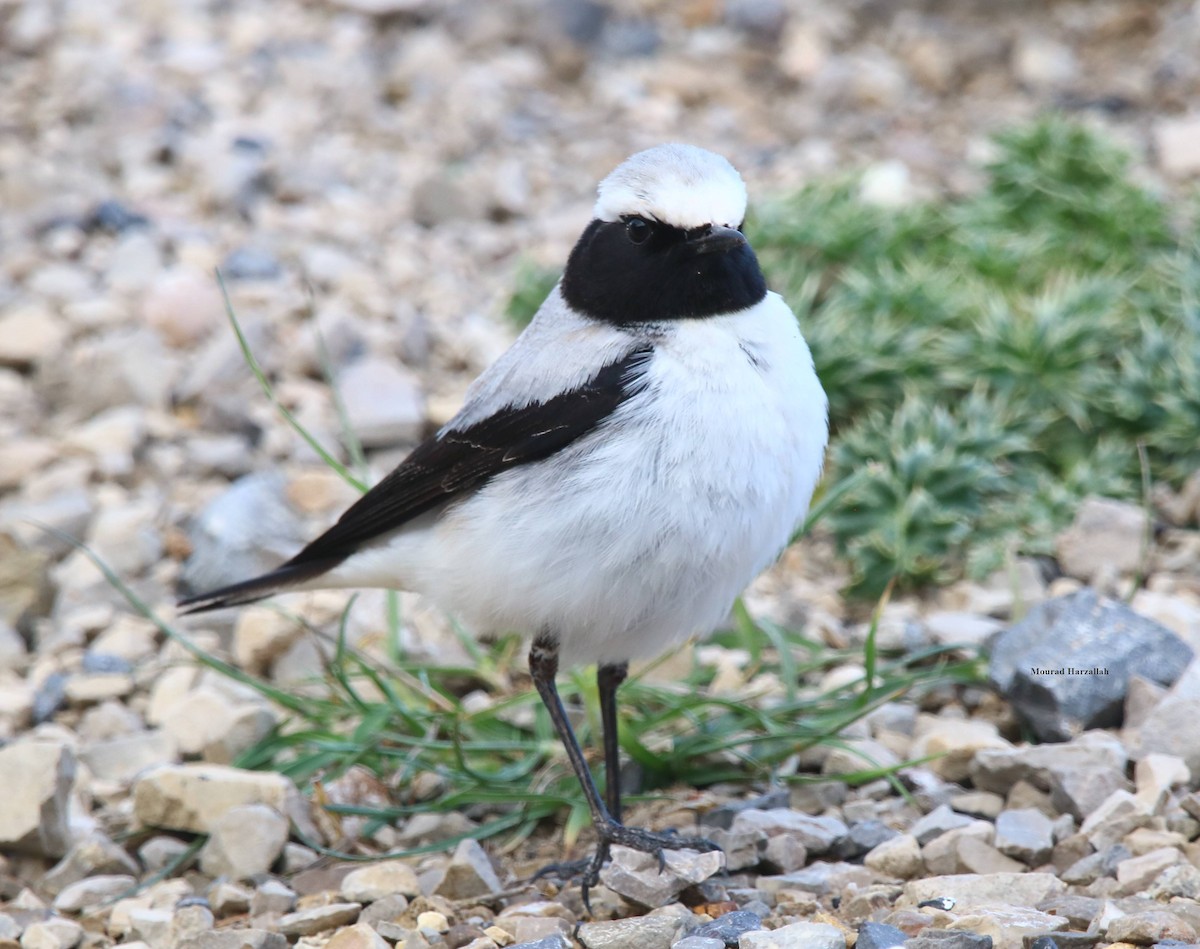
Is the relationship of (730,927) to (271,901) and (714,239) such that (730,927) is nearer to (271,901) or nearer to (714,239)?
(271,901)

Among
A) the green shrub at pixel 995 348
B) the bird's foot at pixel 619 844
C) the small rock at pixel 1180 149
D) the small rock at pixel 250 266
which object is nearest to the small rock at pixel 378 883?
the bird's foot at pixel 619 844

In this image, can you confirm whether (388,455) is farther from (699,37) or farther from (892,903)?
(699,37)

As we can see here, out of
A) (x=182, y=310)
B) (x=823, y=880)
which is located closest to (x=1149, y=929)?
(x=823, y=880)

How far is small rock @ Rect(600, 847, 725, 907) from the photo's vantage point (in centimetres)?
370

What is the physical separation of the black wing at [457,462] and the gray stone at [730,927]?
1.24m

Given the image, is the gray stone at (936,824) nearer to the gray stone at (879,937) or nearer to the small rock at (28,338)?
the gray stone at (879,937)

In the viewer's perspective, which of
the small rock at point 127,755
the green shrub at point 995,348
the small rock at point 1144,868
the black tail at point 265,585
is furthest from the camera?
the green shrub at point 995,348

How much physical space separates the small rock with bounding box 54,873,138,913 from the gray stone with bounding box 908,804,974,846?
7.14 ft

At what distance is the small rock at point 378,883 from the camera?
13.0 ft

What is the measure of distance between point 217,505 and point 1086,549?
3342 millimetres

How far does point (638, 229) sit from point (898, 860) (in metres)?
1.76

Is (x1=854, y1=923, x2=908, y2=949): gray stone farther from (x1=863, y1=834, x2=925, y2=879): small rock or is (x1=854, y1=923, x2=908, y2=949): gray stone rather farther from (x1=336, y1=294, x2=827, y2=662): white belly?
(x1=336, y1=294, x2=827, y2=662): white belly

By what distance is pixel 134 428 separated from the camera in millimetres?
6492

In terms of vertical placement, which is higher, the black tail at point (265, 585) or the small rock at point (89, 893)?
the black tail at point (265, 585)
